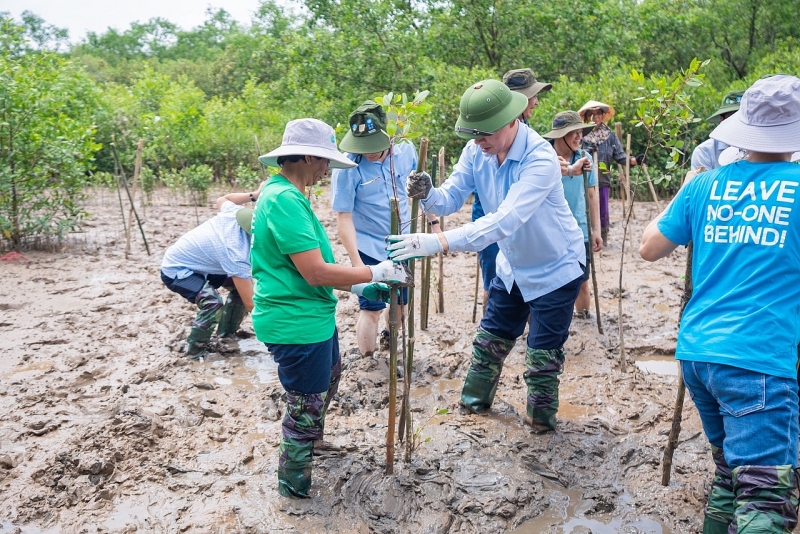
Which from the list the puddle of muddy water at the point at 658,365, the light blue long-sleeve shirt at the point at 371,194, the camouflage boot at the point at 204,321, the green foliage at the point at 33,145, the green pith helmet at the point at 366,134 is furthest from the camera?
the green foliage at the point at 33,145

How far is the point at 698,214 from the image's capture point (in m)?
2.25

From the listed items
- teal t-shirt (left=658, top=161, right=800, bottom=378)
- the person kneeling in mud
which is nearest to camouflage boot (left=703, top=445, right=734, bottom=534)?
teal t-shirt (left=658, top=161, right=800, bottom=378)

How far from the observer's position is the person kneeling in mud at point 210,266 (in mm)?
4875

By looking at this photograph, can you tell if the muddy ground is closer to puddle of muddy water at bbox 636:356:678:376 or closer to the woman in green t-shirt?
puddle of muddy water at bbox 636:356:678:376

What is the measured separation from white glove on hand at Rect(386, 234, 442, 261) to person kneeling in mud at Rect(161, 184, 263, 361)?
212 centimetres

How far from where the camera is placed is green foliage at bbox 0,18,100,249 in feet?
26.3

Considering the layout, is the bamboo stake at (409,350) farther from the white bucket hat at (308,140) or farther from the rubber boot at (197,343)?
the rubber boot at (197,343)

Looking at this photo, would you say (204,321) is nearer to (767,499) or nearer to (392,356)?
(392,356)

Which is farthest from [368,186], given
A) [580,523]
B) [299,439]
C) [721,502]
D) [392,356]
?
[721,502]

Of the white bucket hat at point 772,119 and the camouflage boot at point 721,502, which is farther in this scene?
the camouflage boot at point 721,502

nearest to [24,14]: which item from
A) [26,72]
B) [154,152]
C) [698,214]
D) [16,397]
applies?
[154,152]

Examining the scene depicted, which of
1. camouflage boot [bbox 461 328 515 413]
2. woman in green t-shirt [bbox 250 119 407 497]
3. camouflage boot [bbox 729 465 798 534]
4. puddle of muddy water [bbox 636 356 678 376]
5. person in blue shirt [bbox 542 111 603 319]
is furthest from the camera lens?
person in blue shirt [bbox 542 111 603 319]

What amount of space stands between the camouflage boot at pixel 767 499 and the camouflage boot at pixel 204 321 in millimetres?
3892

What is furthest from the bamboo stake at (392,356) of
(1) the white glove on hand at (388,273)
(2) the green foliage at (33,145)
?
(2) the green foliage at (33,145)
